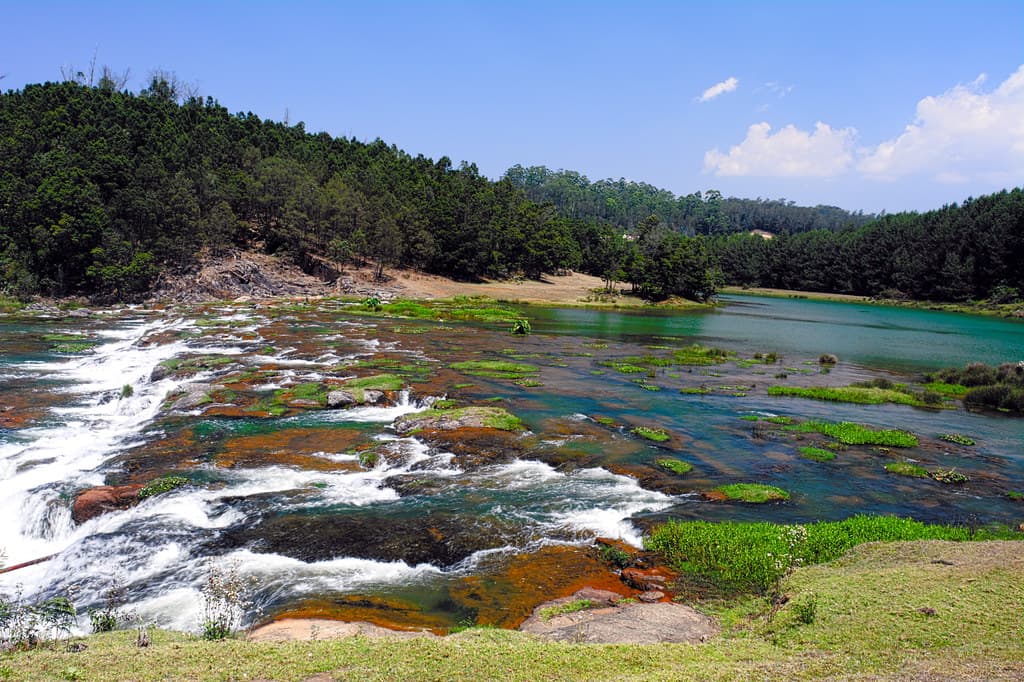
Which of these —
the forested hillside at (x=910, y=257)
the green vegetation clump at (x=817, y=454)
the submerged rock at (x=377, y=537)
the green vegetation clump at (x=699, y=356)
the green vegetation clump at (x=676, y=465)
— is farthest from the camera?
the forested hillside at (x=910, y=257)

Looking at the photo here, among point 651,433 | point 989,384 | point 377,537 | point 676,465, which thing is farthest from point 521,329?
point 377,537

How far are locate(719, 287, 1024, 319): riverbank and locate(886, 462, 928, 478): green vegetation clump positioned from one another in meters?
105

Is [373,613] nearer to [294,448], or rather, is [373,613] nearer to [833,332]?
[294,448]

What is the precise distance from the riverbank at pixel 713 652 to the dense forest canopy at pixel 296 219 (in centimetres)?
6731

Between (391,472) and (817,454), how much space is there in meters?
15.7

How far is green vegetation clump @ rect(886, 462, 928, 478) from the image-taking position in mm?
20781

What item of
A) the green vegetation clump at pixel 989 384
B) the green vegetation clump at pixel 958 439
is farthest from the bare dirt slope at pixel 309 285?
the green vegetation clump at pixel 958 439

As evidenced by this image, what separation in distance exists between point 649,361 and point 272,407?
27.1 metres

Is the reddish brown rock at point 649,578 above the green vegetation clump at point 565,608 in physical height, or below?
below

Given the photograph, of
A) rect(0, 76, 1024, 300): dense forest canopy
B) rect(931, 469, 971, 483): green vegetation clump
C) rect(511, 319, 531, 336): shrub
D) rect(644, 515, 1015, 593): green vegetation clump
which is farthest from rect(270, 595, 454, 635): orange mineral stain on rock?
rect(0, 76, 1024, 300): dense forest canopy

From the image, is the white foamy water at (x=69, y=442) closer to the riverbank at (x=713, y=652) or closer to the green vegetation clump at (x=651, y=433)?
the riverbank at (x=713, y=652)

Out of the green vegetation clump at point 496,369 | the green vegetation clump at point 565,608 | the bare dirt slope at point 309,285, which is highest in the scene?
the bare dirt slope at point 309,285

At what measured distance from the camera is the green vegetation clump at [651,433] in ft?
79.3

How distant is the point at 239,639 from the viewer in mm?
9570
